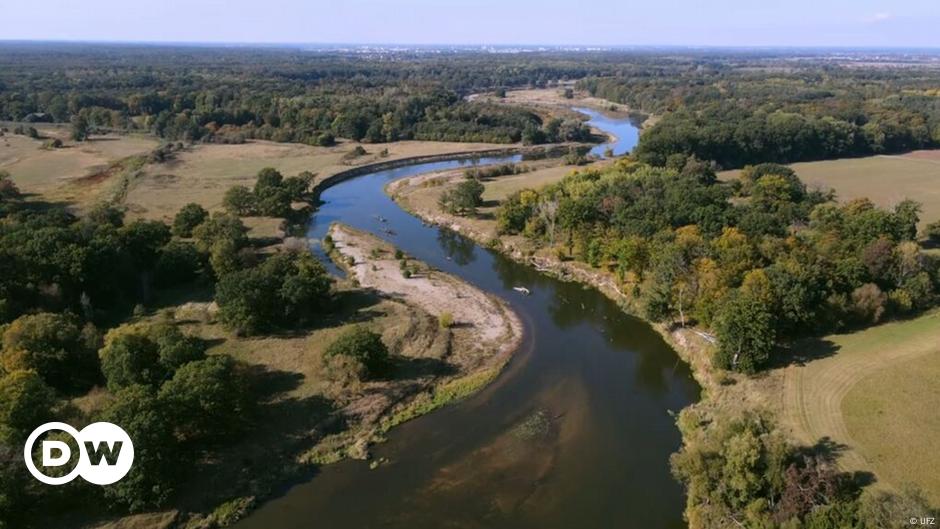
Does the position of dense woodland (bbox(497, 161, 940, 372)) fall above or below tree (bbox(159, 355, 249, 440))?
above

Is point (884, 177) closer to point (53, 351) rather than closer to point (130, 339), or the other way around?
point (130, 339)

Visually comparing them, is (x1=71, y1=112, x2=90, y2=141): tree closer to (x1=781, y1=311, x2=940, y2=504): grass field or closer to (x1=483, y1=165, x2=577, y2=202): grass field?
(x1=483, y1=165, x2=577, y2=202): grass field

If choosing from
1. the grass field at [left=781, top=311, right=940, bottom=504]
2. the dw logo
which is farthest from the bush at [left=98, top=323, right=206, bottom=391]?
the grass field at [left=781, top=311, right=940, bottom=504]

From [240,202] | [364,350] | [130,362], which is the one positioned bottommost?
[364,350]

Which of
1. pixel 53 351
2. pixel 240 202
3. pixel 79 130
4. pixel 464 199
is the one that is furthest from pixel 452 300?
pixel 79 130

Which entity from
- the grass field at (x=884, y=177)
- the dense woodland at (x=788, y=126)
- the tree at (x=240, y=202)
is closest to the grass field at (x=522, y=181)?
the dense woodland at (x=788, y=126)

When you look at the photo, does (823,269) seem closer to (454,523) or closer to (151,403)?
(454,523)

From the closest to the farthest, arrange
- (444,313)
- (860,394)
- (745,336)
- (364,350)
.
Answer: (860,394), (745,336), (364,350), (444,313)
